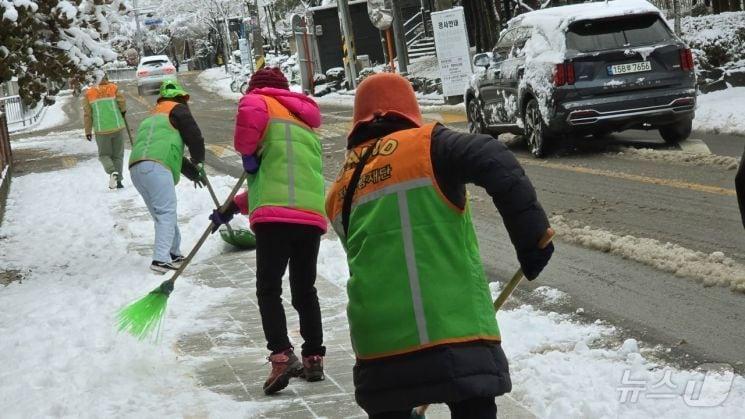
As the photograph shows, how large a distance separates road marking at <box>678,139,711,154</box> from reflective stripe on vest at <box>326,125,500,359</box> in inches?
395

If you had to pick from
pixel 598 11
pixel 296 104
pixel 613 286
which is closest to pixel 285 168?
pixel 296 104

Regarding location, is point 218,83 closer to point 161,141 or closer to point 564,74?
point 564,74

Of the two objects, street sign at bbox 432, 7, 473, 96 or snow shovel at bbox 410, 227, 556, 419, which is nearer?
snow shovel at bbox 410, 227, 556, 419

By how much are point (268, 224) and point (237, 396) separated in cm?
87

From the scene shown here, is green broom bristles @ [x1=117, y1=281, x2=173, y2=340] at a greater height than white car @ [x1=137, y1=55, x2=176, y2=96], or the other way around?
green broom bristles @ [x1=117, y1=281, x2=173, y2=340]

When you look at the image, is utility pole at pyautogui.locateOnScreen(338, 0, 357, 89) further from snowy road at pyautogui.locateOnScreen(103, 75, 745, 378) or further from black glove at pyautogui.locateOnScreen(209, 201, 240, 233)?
black glove at pyautogui.locateOnScreen(209, 201, 240, 233)

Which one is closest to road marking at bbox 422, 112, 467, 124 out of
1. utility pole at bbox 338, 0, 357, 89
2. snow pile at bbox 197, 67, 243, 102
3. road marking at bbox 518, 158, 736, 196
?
road marking at bbox 518, 158, 736, 196

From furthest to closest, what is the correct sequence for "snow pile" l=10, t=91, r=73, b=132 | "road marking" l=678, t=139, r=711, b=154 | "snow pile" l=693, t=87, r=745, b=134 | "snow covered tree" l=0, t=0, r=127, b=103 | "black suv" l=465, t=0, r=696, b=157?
"snow pile" l=10, t=91, r=73, b=132, "snow pile" l=693, t=87, r=745, b=134, "black suv" l=465, t=0, r=696, b=157, "road marking" l=678, t=139, r=711, b=154, "snow covered tree" l=0, t=0, r=127, b=103

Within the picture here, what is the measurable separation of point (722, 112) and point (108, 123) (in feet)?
27.9

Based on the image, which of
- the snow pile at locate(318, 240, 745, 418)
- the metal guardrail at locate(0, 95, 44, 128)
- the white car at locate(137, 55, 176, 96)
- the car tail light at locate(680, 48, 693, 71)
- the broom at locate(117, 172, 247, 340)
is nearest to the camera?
the snow pile at locate(318, 240, 745, 418)

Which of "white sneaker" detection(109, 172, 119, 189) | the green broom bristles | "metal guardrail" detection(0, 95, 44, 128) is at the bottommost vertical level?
"metal guardrail" detection(0, 95, 44, 128)

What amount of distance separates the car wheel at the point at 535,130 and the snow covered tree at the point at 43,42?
5.17 m

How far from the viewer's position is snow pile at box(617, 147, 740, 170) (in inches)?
463

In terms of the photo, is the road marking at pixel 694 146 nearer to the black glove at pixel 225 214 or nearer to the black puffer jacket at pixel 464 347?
the black glove at pixel 225 214
